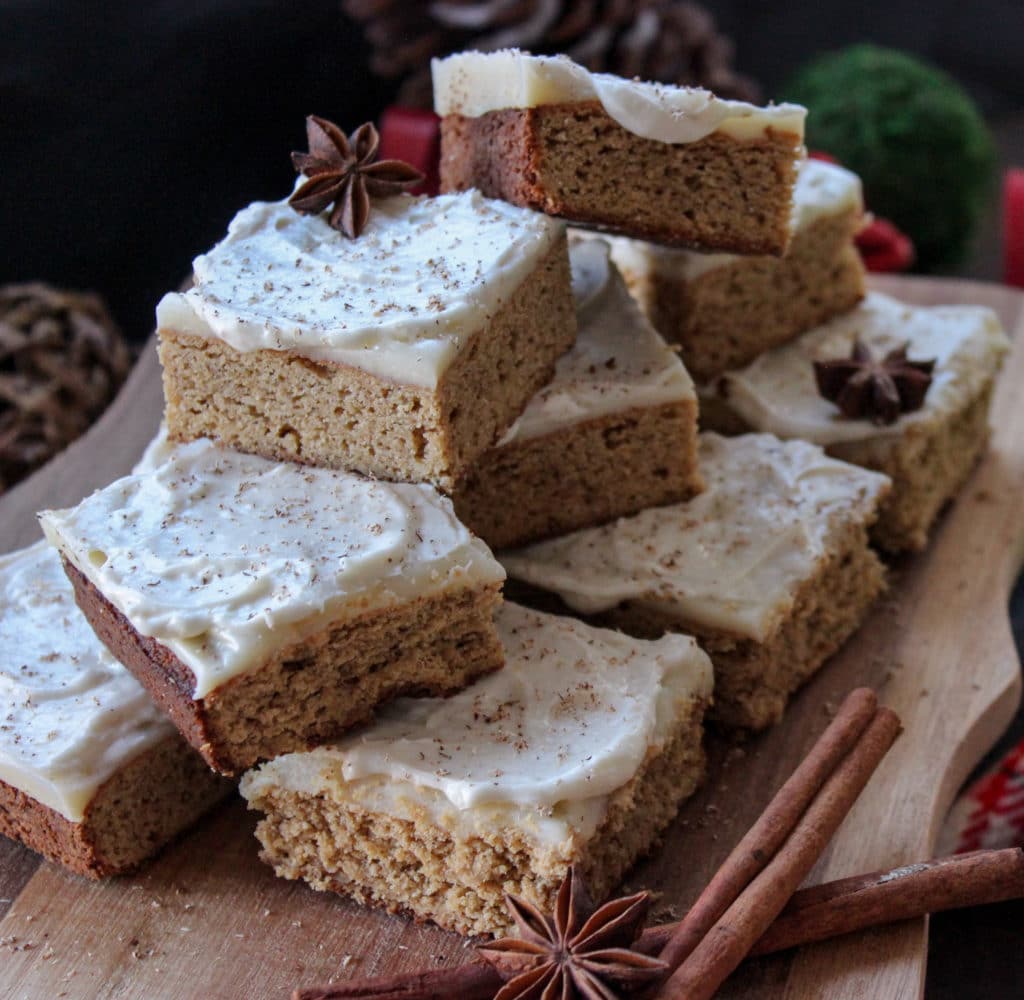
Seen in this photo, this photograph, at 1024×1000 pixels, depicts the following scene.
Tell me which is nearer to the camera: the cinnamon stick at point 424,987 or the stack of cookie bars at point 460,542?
the cinnamon stick at point 424,987

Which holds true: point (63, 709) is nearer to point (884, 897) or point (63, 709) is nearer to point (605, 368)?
point (605, 368)

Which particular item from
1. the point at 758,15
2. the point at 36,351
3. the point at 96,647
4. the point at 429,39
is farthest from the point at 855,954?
the point at 758,15

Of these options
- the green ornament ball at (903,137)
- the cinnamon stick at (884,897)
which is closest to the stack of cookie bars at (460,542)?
the cinnamon stick at (884,897)

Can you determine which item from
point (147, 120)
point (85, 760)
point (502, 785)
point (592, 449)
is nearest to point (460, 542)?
point (502, 785)

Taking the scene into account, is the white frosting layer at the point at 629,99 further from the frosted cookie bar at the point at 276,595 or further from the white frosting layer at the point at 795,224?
the frosted cookie bar at the point at 276,595

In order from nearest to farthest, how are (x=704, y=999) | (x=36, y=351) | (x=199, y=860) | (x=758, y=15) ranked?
1. (x=704, y=999)
2. (x=199, y=860)
3. (x=36, y=351)
4. (x=758, y=15)

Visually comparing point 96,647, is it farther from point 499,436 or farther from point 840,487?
point 840,487

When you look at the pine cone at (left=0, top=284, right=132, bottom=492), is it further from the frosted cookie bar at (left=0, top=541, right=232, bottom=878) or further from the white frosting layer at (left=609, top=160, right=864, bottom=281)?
the white frosting layer at (left=609, top=160, right=864, bottom=281)
